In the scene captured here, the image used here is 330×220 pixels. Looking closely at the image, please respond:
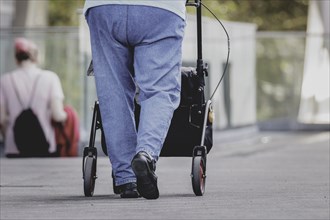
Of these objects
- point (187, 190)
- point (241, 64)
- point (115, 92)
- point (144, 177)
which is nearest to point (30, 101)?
point (187, 190)

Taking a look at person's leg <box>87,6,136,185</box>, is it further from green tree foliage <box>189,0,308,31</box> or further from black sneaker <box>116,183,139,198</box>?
green tree foliage <box>189,0,308,31</box>

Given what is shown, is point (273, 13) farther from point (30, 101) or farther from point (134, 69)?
point (134, 69)

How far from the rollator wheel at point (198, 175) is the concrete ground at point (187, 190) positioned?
6 centimetres

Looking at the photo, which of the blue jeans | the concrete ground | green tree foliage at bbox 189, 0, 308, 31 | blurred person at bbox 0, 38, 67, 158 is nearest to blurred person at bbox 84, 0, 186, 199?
the blue jeans

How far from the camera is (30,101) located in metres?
14.5

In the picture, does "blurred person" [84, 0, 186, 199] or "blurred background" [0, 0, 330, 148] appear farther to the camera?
"blurred background" [0, 0, 330, 148]

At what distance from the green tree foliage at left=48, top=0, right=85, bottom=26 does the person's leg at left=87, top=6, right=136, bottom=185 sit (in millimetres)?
35954

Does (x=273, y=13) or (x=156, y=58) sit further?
(x=273, y=13)

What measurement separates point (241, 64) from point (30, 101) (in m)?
6.23

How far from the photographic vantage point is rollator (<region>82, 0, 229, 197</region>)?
8.07 metres

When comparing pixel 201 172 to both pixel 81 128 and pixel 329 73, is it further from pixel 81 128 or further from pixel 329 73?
pixel 329 73

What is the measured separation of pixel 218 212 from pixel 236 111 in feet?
42.6

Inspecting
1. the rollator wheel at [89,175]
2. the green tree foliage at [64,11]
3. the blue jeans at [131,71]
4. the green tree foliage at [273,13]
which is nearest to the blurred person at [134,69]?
the blue jeans at [131,71]

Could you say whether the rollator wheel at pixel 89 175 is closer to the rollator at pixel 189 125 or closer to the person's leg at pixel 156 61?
the rollator at pixel 189 125
